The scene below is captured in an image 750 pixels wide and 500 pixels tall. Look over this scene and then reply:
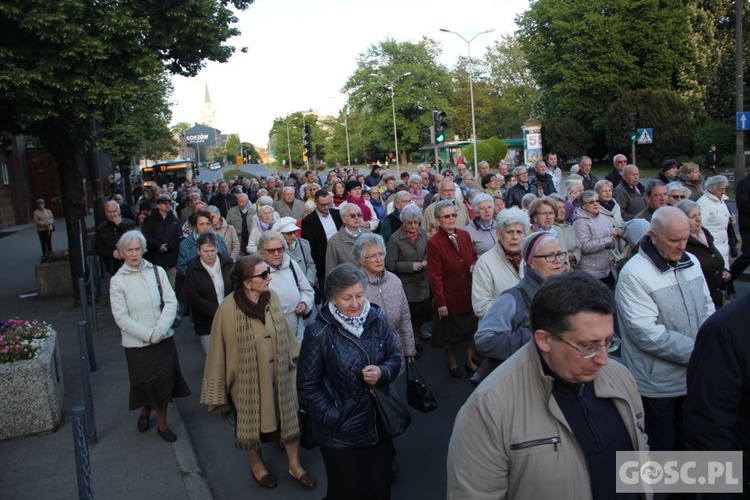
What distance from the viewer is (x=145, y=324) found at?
20.4 ft

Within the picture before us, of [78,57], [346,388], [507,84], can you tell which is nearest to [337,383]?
[346,388]

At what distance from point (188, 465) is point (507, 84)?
84.1 metres

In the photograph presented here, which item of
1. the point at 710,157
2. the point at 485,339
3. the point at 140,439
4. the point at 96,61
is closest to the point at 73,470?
the point at 140,439

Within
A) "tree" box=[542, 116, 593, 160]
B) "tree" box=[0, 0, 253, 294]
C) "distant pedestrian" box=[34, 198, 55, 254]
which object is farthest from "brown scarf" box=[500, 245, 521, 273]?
"tree" box=[542, 116, 593, 160]

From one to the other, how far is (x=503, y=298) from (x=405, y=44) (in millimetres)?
81144

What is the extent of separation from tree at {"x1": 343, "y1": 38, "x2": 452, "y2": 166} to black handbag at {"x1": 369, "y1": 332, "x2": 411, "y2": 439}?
76.7 metres

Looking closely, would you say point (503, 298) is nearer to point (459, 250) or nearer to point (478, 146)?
point (459, 250)

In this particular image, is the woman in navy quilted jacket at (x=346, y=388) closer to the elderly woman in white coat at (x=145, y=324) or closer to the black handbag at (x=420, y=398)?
the black handbag at (x=420, y=398)

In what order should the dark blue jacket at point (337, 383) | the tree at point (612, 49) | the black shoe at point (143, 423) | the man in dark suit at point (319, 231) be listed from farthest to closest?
the tree at point (612, 49), the man in dark suit at point (319, 231), the black shoe at point (143, 423), the dark blue jacket at point (337, 383)

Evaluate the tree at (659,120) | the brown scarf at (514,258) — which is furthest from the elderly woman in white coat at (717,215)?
the tree at (659,120)

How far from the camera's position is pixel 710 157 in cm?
3353

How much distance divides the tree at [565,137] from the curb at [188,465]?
156 ft

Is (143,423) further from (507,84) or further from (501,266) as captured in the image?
(507,84)

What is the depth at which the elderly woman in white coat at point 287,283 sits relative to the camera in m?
6.09
